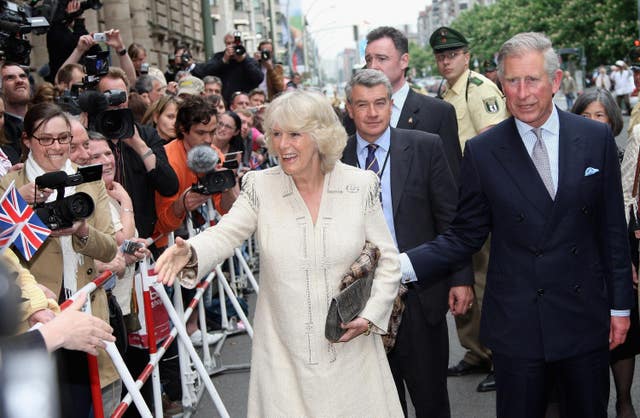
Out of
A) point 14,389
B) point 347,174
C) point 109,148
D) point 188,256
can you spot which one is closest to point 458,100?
point 109,148

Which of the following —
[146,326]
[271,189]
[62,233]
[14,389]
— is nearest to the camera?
[14,389]

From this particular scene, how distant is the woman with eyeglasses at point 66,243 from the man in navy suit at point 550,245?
2.00m

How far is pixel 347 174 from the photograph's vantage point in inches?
159

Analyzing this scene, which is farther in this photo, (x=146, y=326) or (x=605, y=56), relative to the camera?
(x=605, y=56)

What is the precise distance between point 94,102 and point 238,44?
596cm

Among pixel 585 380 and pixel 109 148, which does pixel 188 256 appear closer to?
pixel 585 380

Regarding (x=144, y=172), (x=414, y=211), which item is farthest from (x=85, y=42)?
(x=414, y=211)

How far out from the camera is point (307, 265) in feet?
12.6

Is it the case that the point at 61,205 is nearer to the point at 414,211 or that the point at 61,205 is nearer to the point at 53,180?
the point at 53,180

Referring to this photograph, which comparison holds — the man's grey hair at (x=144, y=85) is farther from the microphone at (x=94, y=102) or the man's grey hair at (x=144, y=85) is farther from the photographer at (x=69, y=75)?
the microphone at (x=94, y=102)

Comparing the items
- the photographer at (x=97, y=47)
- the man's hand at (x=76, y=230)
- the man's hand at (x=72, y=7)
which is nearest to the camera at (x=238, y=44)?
the photographer at (x=97, y=47)

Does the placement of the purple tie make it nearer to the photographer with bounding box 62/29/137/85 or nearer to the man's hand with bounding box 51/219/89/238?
the man's hand with bounding box 51/219/89/238

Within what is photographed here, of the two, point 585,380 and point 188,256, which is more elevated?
point 188,256

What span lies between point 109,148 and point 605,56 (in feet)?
166
